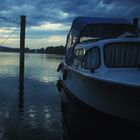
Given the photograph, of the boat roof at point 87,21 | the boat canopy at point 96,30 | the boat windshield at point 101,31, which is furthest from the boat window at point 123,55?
the boat roof at point 87,21

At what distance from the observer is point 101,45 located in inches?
476

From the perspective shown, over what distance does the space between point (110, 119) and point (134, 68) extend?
199 cm

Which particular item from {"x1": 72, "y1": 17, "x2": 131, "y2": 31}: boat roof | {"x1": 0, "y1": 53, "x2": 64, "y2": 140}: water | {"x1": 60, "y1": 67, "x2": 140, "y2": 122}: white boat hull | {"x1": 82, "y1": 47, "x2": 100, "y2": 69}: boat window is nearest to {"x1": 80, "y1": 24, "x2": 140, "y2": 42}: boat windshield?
{"x1": 72, "y1": 17, "x2": 131, "y2": 31}: boat roof

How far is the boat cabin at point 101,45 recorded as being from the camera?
11750mm

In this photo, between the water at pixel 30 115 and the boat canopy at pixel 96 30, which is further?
the boat canopy at pixel 96 30

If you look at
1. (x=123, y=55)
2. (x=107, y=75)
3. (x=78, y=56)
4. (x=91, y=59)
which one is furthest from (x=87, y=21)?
(x=107, y=75)

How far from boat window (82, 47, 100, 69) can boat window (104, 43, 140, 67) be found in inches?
18.5

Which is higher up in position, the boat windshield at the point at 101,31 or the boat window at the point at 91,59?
the boat windshield at the point at 101,31

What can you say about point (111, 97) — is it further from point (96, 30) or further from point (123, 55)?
point (96, 30)

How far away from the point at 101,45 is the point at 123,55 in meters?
0.89

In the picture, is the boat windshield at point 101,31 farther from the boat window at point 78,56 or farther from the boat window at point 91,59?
the boat window at point 91,59

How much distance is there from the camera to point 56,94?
61.8ft

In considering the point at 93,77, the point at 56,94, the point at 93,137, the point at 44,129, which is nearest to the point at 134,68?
the point at 93,77

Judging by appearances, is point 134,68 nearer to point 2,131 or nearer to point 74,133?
point 74,133
